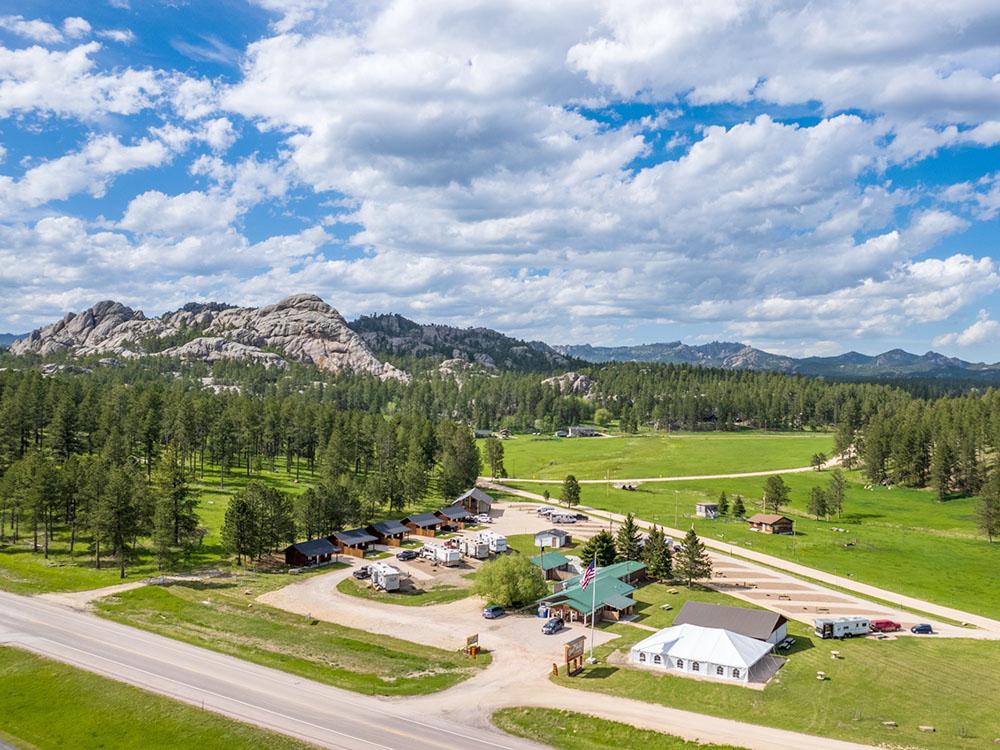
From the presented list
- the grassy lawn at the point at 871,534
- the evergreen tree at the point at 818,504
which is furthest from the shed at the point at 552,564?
the evergreen tree at the point at 818,504

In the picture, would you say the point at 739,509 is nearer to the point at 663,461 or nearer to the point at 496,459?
the point at 663,461

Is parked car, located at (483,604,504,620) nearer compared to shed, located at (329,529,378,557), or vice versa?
parked car, located at (483,604,504,620)

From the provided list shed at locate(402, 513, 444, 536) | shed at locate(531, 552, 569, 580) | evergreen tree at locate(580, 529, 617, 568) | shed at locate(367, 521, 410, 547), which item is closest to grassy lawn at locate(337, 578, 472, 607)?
shed at locate(531, 552, 569, 580)

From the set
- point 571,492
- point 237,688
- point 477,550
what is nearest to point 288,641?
point 237,688

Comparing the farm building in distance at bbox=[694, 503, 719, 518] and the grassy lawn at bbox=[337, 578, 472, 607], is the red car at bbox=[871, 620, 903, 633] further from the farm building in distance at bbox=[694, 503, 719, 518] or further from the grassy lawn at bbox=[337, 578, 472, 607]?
the farm building in distance at bbox=[694, 503, 719, 518]

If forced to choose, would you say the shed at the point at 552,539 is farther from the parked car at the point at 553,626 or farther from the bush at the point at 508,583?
the parked car at the point at 553,626

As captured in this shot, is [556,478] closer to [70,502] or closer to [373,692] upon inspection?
[70,502]
